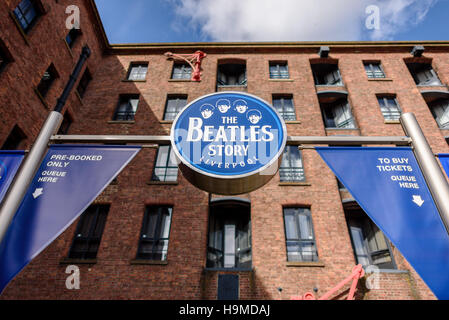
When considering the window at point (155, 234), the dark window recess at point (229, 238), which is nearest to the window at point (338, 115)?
the dark window recess at point (229, 238)

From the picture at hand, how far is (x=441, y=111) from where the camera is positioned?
1455 centimetres

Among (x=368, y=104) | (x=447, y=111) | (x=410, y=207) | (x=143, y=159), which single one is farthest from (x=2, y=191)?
(x=447, y=111)

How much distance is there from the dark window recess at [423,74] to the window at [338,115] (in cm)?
593

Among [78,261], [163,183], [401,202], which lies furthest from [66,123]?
[401,202]

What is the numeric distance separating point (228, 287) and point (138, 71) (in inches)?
530

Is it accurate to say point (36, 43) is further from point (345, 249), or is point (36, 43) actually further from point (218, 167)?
point (345, 249)

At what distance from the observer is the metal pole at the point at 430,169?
234 cm

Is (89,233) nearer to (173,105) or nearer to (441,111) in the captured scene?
(173,105)

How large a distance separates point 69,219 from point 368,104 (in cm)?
1460

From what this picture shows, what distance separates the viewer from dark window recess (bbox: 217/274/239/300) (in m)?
8.49

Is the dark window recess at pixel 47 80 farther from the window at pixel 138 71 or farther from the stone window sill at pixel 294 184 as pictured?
the stone window sill at pixel 294 184

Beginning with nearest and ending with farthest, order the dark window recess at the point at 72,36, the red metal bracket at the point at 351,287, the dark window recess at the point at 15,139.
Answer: the red metal bracket at the point at 351,287, the dark window recess at the point at 15,139, the dark window recess at the point at 72,36

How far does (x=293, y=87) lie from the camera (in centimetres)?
1409
